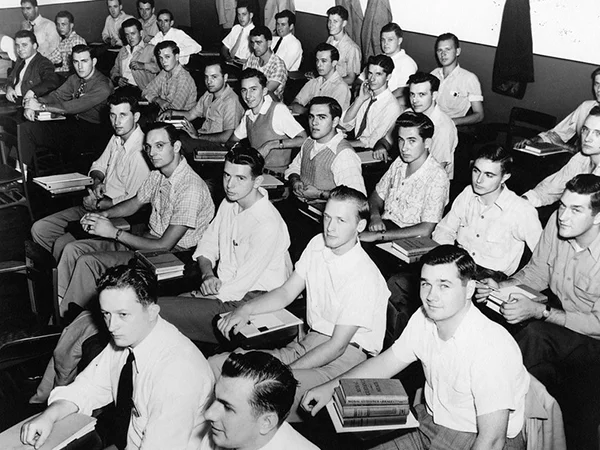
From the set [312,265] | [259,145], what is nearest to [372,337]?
[312,265]

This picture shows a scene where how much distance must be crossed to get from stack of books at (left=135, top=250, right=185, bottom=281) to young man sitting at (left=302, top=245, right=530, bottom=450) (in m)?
1.05

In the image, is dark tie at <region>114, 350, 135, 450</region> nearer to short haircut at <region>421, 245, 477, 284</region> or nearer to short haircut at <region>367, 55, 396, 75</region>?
short haircut at <region>421, 245, 477, 284</region>

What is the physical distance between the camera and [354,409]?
6.38ft

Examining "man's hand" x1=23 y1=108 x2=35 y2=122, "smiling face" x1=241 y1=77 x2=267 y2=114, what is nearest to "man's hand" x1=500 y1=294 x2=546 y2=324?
"smiling face" x1=241 y1=77 x2=267 y2=114

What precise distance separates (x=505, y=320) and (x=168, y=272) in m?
1.54

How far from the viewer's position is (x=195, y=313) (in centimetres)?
300

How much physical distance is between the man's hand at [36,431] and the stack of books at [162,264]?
96cm

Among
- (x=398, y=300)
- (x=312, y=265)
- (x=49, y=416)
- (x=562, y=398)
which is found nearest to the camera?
(x=49, y=416)

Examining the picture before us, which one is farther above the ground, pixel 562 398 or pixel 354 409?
pixel 354 409

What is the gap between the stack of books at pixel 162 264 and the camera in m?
2.95

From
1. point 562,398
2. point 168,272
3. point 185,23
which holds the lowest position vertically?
point 562,398

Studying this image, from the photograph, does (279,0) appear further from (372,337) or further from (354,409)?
(354,409)

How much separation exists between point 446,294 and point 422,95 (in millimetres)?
3088

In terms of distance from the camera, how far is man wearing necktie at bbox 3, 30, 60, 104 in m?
6.51
